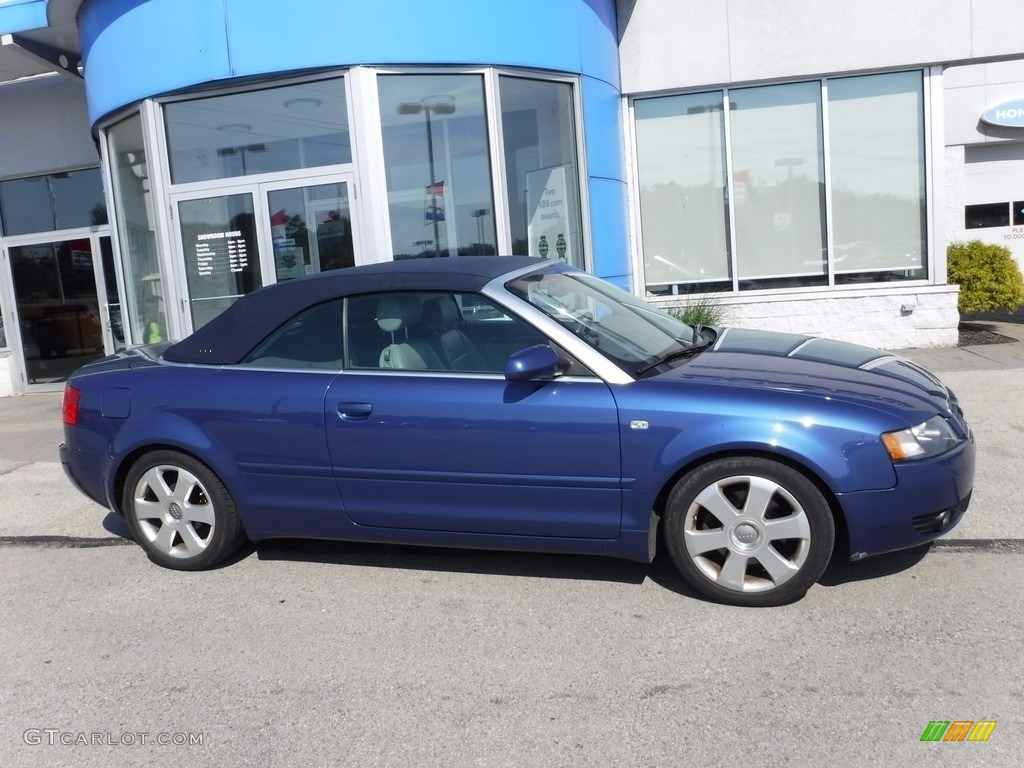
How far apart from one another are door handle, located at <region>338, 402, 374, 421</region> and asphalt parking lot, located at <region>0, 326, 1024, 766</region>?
33.4 inches

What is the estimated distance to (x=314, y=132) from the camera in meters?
8.76

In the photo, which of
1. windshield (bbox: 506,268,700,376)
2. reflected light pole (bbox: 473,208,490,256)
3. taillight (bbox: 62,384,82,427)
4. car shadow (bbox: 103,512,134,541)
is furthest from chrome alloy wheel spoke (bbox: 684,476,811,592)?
reflected light pole (bbox: 473,208,490,256)

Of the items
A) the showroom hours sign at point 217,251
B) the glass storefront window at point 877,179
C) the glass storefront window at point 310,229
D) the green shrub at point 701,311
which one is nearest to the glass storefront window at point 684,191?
the green shrub at point 701,311

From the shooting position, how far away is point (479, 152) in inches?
354

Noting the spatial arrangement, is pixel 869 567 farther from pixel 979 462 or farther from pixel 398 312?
pixel 398 312

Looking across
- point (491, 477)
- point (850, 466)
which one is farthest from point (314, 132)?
point (850, 466)

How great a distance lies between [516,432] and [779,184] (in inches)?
312

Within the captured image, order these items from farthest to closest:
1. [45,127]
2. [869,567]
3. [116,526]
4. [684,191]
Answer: [45,127], [684,191], [116,526], [869,567]

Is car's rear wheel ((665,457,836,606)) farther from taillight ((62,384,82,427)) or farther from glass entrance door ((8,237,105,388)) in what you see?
glass entrance door ((8,237,105,388))

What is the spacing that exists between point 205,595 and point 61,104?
9.77m

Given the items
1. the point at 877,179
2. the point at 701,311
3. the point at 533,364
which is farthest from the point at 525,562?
the point at 877,179

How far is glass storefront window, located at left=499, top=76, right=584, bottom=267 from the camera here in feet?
30.1

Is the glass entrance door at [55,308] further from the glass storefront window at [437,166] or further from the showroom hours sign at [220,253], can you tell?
the glass storefront window at [437,166]

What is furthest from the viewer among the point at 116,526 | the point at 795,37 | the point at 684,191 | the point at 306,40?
the point at 684,191
